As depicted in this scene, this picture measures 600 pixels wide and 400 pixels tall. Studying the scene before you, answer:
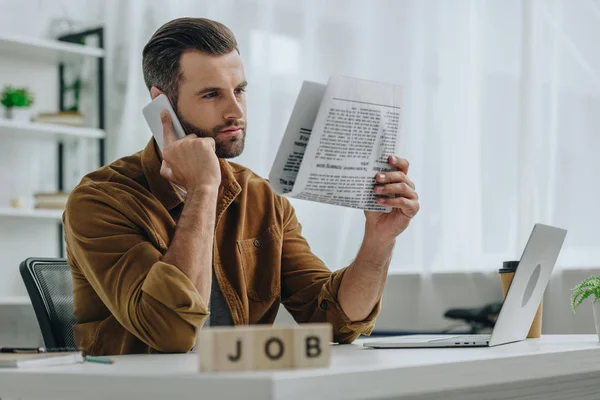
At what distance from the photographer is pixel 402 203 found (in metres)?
1.50

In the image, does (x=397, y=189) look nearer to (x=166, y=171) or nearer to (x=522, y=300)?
(x=522, y=300)

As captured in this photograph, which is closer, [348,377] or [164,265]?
[348,377]

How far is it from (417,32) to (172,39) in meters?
1.59

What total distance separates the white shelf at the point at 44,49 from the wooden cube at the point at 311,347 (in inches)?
117

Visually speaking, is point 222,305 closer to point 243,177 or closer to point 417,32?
point 243,177

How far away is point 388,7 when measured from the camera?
3.28 metres

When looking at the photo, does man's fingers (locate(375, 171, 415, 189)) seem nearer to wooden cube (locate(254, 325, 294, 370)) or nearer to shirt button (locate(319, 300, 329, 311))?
shirt button (locate(319, 300, 329, 311))

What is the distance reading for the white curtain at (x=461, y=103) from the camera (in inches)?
110

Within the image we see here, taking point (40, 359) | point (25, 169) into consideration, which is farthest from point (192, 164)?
point (25, 169)

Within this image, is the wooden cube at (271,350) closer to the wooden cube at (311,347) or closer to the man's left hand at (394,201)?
the wooden cube at (311,347)

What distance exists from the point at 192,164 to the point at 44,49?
2338 millimetres

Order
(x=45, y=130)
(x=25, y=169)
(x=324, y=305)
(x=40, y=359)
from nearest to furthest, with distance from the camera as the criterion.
→ (x=40, y=359) < (x=324, y=305) < (x=45, y=130) < (x=25, y=169)

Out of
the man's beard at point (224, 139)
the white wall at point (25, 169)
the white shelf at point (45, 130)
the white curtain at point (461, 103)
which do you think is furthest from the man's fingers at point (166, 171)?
the white wall at point (25, 169)

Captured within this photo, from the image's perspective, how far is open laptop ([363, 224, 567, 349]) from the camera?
132 cm
